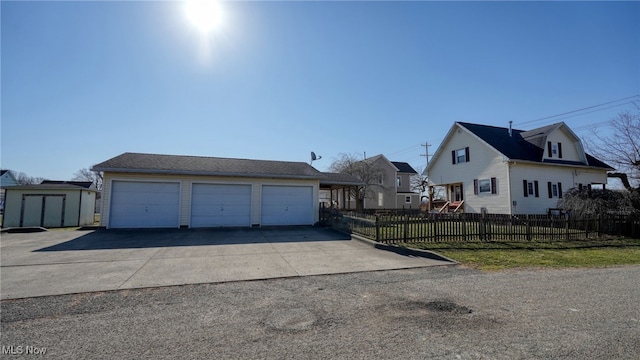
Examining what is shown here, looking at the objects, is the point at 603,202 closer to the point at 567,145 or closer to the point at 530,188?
the point at 530,188

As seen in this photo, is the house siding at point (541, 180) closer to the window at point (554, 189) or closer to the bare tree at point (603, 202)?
the window at point (554, 189)

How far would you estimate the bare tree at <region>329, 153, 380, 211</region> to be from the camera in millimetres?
30828

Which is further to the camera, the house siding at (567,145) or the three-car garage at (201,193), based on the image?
the house siding at (567,145)

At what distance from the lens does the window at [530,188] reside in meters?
19.4

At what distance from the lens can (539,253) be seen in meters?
9.66

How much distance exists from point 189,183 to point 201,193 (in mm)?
756

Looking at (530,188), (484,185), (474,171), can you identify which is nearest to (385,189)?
(474,171)

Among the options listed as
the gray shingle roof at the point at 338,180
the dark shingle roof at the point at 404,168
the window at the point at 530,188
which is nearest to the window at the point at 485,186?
the window at the point at 530,188

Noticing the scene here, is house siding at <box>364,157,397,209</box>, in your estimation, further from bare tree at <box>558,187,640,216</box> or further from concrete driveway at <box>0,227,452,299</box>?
concrete driveway at <box>0,227,452,299</box>

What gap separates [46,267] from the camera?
23.5ft

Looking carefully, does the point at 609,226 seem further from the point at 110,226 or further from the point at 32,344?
the point at 110,226

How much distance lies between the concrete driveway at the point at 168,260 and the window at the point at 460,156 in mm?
14423

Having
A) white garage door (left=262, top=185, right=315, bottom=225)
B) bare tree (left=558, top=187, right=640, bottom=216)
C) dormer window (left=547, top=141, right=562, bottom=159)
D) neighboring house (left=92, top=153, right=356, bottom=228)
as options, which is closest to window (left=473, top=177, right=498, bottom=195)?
bare tree (left=558, top=187, right=640, bottom=216)

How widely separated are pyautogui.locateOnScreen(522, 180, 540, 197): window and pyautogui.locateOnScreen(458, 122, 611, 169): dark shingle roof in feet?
4.94
